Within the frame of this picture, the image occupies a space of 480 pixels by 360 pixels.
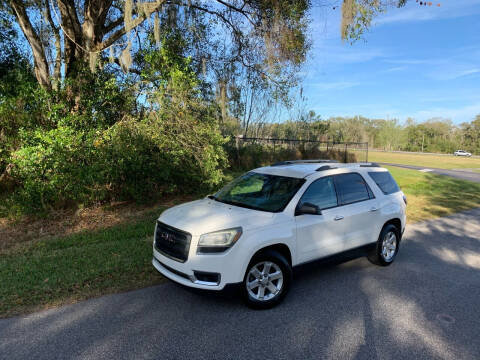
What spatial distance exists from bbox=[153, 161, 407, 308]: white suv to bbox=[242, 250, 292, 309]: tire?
0.04ft

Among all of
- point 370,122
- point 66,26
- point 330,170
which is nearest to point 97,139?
point 66,26

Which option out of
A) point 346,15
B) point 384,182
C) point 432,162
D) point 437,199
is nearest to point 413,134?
point 432,162

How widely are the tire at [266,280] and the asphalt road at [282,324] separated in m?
0.13

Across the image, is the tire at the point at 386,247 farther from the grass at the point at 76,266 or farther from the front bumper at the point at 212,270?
the grass at the point at 76,266

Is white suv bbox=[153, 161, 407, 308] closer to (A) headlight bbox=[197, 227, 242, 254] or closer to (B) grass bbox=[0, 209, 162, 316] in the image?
(A) headlight bbox=[197, 227, 242, 254]

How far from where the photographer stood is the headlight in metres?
3.89

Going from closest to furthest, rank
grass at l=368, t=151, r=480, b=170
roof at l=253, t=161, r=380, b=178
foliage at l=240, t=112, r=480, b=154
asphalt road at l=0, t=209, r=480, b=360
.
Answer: asphalt road at l=0, t=209, r=480, b=360, roof at l=253, t=161, r=380, b=178, grass at l=368, t=151, r=480, b=170, foliage at l=240, t=112, r=480, b=154

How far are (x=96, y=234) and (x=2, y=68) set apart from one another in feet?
26.1

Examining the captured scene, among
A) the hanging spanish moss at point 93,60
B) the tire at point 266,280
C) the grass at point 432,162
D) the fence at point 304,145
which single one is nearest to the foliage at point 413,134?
the grass at point 432,162

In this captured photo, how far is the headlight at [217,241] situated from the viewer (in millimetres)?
3889

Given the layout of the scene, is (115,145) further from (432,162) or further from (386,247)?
(432,162)

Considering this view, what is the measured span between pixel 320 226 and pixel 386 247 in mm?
1816

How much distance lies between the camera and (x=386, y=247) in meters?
5.74

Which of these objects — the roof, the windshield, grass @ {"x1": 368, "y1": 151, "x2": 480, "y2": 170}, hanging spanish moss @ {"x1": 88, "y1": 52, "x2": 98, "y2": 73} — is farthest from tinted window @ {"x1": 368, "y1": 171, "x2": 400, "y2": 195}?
grass @ {"x1": 368, "y1": 151, "x2": 480, "y2": 170}
